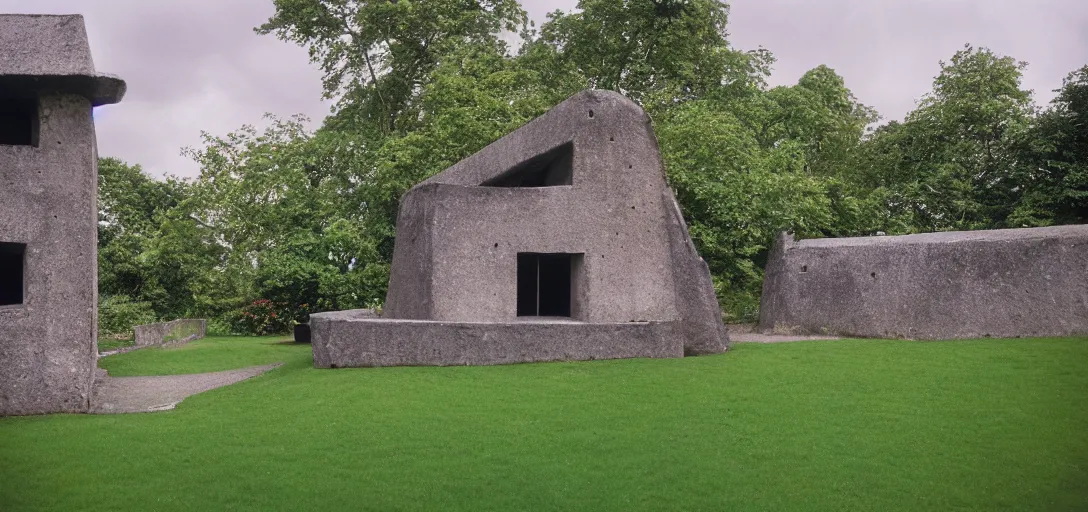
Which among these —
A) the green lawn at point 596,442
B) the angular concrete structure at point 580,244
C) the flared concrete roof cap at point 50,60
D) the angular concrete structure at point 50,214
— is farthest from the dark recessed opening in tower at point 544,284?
the flared concrete roof cap at point 50,60

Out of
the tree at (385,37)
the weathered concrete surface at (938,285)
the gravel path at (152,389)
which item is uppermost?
the tree at (385,37)

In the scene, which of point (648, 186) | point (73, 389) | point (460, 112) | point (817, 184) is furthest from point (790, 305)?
point (73, 389)

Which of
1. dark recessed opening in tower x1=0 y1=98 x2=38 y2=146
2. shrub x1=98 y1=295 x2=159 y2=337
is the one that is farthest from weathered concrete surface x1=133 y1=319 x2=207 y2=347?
dark recessed opening in tower x1=0 y1=98 x2=38 y2=146

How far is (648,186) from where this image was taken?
16.9m

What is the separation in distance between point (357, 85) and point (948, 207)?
2150 centimetres

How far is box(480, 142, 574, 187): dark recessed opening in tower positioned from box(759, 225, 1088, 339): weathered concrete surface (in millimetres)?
6048

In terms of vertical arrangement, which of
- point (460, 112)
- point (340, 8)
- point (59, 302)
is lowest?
point (59, 302)

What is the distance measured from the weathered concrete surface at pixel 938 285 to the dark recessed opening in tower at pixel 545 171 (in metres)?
6.05

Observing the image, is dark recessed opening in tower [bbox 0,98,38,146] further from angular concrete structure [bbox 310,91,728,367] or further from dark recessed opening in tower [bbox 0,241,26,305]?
angular concrete structure [bbox 310,91,728,367]

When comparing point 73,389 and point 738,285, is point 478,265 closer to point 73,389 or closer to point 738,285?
point 73,389

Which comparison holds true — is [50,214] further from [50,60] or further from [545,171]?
[545,171]

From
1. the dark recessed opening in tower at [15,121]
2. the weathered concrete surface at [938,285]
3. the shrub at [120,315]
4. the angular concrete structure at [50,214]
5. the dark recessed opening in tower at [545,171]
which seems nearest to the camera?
the angular concrete structure at [50,214]

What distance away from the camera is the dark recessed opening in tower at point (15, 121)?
1384 cm

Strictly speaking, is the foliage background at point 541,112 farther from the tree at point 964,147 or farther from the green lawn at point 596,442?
the green lawn at point 596,442
